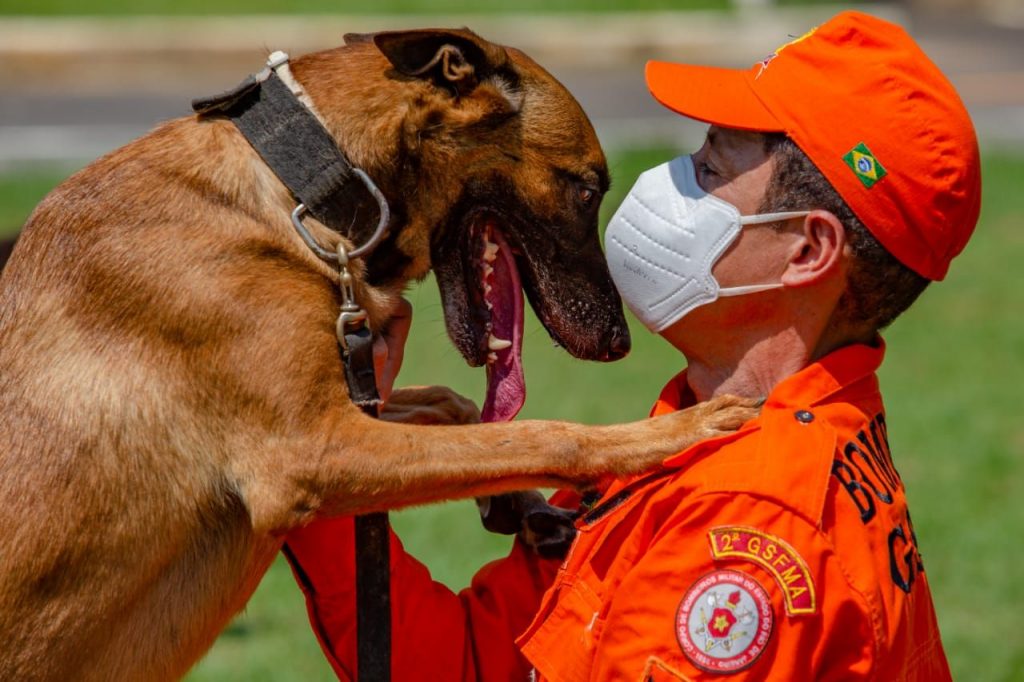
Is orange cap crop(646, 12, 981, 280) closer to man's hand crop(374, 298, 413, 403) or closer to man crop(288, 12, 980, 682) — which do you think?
man crop(288, 12, 980, 682)

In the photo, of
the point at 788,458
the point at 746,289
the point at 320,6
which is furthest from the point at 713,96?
the point at 320,6

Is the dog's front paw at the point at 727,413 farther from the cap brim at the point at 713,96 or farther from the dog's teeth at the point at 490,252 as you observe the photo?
the dog's teeth at the point at 490,252

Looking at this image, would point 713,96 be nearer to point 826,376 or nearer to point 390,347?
point 826,376

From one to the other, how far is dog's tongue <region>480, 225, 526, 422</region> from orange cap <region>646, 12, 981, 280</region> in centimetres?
86

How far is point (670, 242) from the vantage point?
2.66 m

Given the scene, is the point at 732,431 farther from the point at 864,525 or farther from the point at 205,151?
the point at 205,151

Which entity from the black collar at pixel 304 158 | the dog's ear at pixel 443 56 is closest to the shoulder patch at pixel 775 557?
the black collar at pixel 304 158

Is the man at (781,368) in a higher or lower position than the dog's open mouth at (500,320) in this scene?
higher

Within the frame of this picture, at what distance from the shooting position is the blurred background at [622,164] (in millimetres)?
5452

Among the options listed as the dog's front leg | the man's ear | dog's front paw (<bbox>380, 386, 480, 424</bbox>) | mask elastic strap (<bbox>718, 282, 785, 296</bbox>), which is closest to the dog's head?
dog's front paw (<bbox>380, 386, 480, 424</bbox>)

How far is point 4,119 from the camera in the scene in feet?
47.4

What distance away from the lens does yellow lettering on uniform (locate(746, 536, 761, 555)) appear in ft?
7.31

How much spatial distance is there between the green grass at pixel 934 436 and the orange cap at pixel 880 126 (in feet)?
5.31

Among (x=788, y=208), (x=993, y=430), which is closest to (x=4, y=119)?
(x=993, y=430)
